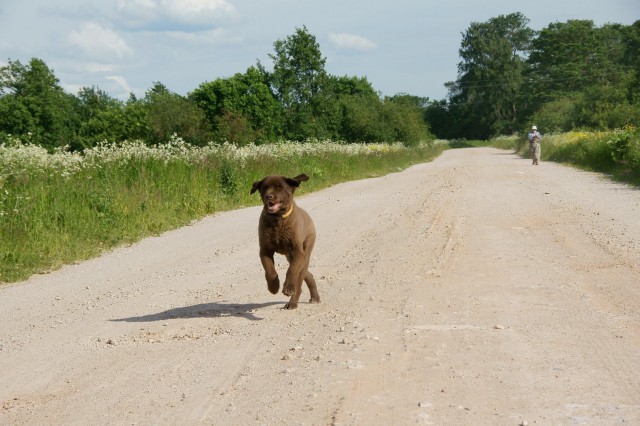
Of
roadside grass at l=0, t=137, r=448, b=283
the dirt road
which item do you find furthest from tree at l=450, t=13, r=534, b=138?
the dirt road

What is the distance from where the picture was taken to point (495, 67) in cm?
11425

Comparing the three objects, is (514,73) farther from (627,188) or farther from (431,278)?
(431,278)

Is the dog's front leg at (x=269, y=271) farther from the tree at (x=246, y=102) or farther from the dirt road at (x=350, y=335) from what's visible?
the tree at (x=246, y=102)

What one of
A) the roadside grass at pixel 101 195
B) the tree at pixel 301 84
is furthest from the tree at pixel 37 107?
the roadside grass at pixel 101 195

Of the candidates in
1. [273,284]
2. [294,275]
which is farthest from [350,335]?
[273,284]

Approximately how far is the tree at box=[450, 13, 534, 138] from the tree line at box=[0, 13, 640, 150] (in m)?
0.15

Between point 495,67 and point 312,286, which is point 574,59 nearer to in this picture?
point 495,67

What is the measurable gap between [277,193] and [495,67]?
112m

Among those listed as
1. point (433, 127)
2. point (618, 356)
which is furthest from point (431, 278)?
point (433, 127)

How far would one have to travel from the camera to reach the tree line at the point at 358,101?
45000mm

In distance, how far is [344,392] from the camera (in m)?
4.98

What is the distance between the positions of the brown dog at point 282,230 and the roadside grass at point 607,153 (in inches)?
707

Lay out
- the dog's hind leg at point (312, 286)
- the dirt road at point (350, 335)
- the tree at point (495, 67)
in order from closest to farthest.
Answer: the dirt road at point (350, 335)
the dog's hind leg at point (312, 286)
the tree at point (495, 67)

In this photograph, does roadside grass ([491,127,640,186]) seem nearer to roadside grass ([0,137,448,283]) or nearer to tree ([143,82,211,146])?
roadside grass ([0,137,448,283])
